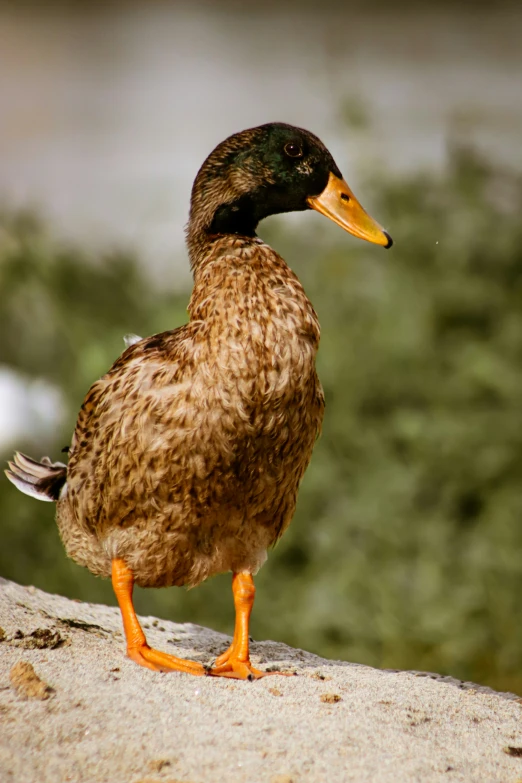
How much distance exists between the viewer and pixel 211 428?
2.99m

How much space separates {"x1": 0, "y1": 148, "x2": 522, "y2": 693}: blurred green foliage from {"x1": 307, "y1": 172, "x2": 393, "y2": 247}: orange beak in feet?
11.6

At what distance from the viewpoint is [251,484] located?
3.12 m

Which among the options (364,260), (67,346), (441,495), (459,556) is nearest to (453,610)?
(459,556)

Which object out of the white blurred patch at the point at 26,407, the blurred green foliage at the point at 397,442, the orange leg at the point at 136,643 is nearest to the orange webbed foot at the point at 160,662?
the orange leg at the point at 136,643

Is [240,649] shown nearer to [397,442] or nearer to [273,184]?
[273,184]

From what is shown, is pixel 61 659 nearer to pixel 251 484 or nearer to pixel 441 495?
pixel 251 484

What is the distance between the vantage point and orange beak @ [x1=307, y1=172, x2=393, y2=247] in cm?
325

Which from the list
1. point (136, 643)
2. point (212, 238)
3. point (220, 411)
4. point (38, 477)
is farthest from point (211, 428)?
point (38, 477)

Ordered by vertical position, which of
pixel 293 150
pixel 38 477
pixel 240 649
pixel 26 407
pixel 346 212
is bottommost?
pixel 240 649

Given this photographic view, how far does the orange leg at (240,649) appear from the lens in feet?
10.6

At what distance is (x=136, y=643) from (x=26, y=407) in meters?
3.62

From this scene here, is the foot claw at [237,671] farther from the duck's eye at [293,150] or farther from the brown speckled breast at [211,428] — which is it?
the duck's eye at [293,150]

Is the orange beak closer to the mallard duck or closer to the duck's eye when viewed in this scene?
the mallard duck

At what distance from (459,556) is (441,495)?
436 millimetres
